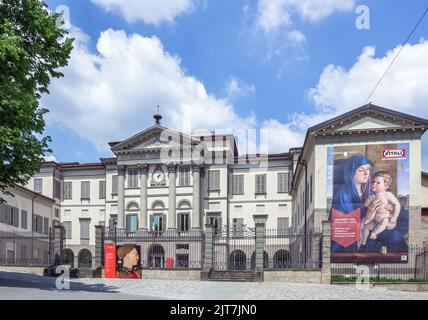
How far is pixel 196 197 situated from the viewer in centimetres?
Answer: 5550

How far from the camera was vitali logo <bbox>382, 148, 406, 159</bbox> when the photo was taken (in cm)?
3328

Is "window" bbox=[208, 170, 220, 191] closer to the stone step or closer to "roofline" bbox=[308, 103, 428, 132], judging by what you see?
"roofline" bbox=[308, 103, 428, 132]

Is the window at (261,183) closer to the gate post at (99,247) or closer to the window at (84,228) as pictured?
the window at (84,228)

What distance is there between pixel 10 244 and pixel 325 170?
26427 millimetres

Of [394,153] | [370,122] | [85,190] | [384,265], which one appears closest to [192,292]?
[384,265]

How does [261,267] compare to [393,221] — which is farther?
[393,221]

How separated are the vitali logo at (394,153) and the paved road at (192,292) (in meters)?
11.4

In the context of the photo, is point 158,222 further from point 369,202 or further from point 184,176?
point 369,202

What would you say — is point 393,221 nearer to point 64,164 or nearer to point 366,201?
point 366,201

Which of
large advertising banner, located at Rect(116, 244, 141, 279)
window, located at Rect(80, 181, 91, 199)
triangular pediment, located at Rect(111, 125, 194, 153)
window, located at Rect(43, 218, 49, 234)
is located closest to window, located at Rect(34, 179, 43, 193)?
window, located at Rect(80, 181, 91, 199)

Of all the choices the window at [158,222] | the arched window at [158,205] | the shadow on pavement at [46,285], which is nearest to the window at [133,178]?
→ the arched window at [158,205]

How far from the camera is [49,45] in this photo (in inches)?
793

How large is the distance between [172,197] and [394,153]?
1094 inches
